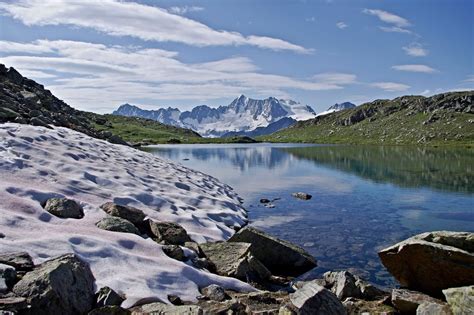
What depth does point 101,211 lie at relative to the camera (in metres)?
18.6

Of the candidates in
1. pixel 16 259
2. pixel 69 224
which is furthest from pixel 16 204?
pixel 16 259

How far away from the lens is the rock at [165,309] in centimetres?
1041

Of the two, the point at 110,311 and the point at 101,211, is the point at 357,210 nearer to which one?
the point at 101,211

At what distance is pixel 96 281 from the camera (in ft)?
40.3

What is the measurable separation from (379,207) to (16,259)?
3086 cm

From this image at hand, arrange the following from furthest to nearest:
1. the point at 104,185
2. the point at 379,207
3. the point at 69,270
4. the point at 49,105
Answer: the point at 49,105 → the point at 379,207 → the point at 104,185 → the point at 69,270

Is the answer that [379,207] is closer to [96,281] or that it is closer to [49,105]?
[96,281]

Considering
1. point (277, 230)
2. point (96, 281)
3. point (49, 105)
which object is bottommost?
point (277, 230)

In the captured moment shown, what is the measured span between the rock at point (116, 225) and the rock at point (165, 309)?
5572 mm

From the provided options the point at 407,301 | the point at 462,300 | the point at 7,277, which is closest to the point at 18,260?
the point at 7,277

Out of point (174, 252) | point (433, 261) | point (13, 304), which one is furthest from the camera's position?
point (174, 252)

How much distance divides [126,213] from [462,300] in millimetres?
13853

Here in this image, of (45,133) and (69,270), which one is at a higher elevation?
(45,133)

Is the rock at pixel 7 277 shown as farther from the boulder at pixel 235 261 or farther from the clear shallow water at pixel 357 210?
the clear shallow water at pixel 357 210
